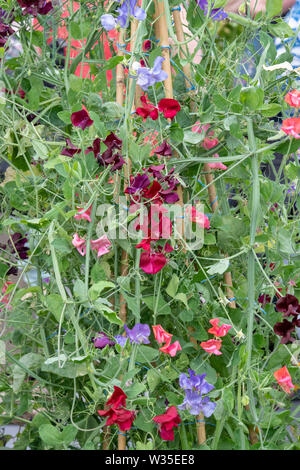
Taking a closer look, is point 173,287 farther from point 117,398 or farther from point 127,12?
point 127,12

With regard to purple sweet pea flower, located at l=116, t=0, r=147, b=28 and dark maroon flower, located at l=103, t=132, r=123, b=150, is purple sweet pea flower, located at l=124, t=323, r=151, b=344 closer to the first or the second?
dark maroon flower, located at l=103, t=132, r=123, b=150

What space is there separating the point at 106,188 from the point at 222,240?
0.25 m

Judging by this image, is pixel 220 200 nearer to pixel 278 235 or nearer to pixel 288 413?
pixel 278 235

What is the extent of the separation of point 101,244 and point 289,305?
0.34m

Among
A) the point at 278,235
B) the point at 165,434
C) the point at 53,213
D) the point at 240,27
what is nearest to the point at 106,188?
the point at 53,213

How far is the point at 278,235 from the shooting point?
1009mm

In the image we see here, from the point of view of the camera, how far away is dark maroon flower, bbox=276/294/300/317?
90cm

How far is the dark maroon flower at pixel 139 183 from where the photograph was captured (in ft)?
3.03

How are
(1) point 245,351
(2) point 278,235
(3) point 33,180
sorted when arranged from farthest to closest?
(3) point 33,180 → (2) point 278,235 → (1) point 245,351

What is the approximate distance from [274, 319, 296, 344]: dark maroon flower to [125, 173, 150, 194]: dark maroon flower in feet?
1.07

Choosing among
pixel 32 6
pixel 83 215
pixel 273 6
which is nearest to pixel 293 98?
pixel 273 6

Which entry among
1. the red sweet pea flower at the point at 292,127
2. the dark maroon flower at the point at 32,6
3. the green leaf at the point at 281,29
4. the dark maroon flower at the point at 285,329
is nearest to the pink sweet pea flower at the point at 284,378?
the dark maroon flower at the point at 285,329

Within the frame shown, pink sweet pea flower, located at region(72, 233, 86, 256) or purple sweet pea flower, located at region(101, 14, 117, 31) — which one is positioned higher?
purple sweet pea flower, located at region(101, 14, 117, 31)

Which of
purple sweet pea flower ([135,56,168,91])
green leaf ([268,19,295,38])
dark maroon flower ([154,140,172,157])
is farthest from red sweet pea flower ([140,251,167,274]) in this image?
green leaf ([268,19,295,38])
